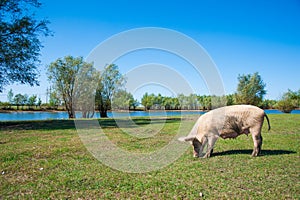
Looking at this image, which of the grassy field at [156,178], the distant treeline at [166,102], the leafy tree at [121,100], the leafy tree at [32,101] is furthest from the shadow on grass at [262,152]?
the leafy tree at [32,101]

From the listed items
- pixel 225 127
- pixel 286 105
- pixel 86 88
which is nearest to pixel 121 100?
pixel 86 88

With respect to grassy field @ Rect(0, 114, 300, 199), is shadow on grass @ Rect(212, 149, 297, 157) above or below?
above

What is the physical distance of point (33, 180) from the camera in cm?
651

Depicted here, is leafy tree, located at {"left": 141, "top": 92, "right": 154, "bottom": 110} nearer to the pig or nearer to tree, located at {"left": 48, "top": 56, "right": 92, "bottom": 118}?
tree, located at {"left": 48, "top": 56, "right": 92, "bottom": 118}

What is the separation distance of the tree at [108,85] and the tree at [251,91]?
43903 mm

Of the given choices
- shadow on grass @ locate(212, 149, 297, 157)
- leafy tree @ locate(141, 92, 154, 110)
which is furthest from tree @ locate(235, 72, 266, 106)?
shadow on grass @ locate(212, 149, 297, 157)

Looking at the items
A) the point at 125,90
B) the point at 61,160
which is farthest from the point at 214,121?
the point at 125,90

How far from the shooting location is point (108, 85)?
51469 mm

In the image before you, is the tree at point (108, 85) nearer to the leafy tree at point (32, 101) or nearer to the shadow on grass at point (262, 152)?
the shadow on grass at point (262, 152)

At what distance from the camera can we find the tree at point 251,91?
6862 cm

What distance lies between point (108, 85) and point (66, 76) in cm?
1051

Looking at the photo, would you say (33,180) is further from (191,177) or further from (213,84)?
(213,84)

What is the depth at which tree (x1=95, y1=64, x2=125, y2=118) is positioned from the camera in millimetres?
50781

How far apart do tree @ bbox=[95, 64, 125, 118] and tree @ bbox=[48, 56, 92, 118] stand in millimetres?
5906
